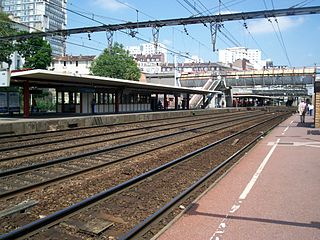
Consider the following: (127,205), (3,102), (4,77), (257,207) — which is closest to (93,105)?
(3,102)

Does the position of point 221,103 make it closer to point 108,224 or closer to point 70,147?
point 70,147

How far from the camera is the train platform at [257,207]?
4926 mm

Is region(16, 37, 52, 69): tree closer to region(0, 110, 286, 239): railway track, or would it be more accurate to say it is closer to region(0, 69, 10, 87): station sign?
region(0, 69, 10, 87): station sign

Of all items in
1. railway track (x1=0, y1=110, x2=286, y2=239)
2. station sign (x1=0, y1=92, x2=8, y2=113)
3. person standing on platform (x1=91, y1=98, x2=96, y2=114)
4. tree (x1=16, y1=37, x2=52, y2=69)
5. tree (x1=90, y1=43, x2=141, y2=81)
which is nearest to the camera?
railway track (x1=0, y1=110, x2=286, y2=239)

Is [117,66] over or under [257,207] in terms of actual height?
over

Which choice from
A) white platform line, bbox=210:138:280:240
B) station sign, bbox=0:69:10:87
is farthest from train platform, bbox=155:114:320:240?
station sign, bbox=0:69:10:87

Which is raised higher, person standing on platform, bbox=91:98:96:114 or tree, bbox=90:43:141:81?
tree, bbox=90:43:141:81

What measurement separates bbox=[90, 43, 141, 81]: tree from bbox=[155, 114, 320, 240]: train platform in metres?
57.1

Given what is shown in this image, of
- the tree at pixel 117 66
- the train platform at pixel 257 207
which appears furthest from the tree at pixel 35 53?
the train platform at pixel 257 207

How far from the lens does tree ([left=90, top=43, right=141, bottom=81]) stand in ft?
213

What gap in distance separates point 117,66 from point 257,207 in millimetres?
61091

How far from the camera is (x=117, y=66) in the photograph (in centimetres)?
6531

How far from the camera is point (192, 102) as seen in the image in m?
71.5

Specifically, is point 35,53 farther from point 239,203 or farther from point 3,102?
point 239,203
